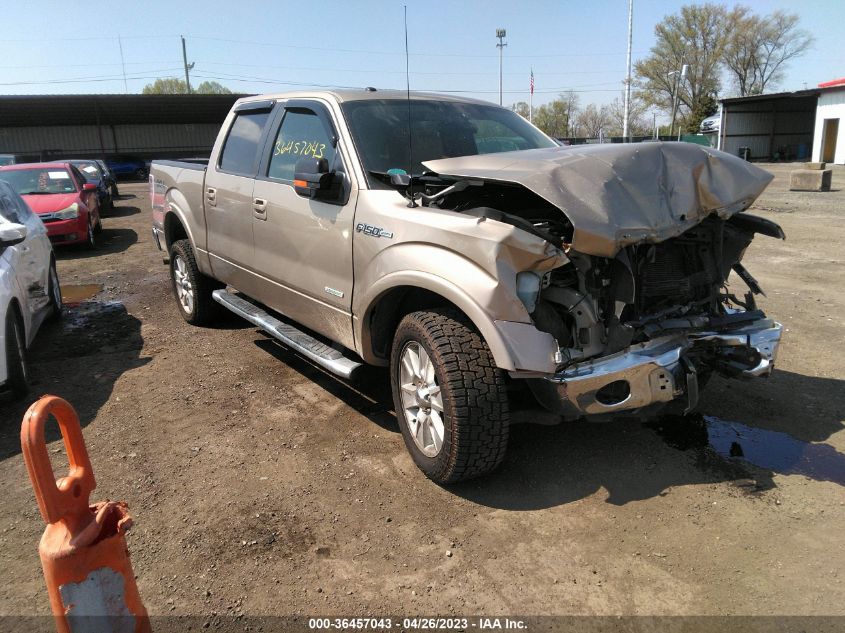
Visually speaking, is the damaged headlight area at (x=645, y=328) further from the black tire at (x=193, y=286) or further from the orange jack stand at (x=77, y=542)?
the black tire at (x=193, y=286)

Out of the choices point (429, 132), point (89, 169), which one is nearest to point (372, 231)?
point (429, 132)

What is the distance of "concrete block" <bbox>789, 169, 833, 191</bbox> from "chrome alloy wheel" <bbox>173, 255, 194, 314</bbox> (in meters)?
19.3

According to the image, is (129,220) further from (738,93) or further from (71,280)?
(738,93)

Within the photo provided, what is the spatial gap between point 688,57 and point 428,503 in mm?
63198

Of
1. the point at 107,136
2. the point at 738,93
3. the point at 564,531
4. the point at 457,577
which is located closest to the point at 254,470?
the point at 457,577

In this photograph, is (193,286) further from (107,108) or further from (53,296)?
(107,108)

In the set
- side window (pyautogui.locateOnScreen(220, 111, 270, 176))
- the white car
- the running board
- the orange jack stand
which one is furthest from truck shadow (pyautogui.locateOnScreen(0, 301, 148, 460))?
the orange jack stand

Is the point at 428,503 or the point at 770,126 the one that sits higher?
the point at 770,126

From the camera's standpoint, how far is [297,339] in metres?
4.53

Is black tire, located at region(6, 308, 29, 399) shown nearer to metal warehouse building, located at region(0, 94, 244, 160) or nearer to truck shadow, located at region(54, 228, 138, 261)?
truck shadow, located at region(54, 228, 138, 261)

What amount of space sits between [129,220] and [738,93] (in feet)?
203

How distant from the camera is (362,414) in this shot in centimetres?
443

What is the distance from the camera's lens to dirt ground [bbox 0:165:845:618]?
2719 mm

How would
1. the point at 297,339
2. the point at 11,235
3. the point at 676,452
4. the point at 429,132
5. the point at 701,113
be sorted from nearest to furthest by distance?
1. the point at 676,452
2. the point at 429,132
3. the point at 297,339
4. the point at 11,235
5. the point at 701,113
